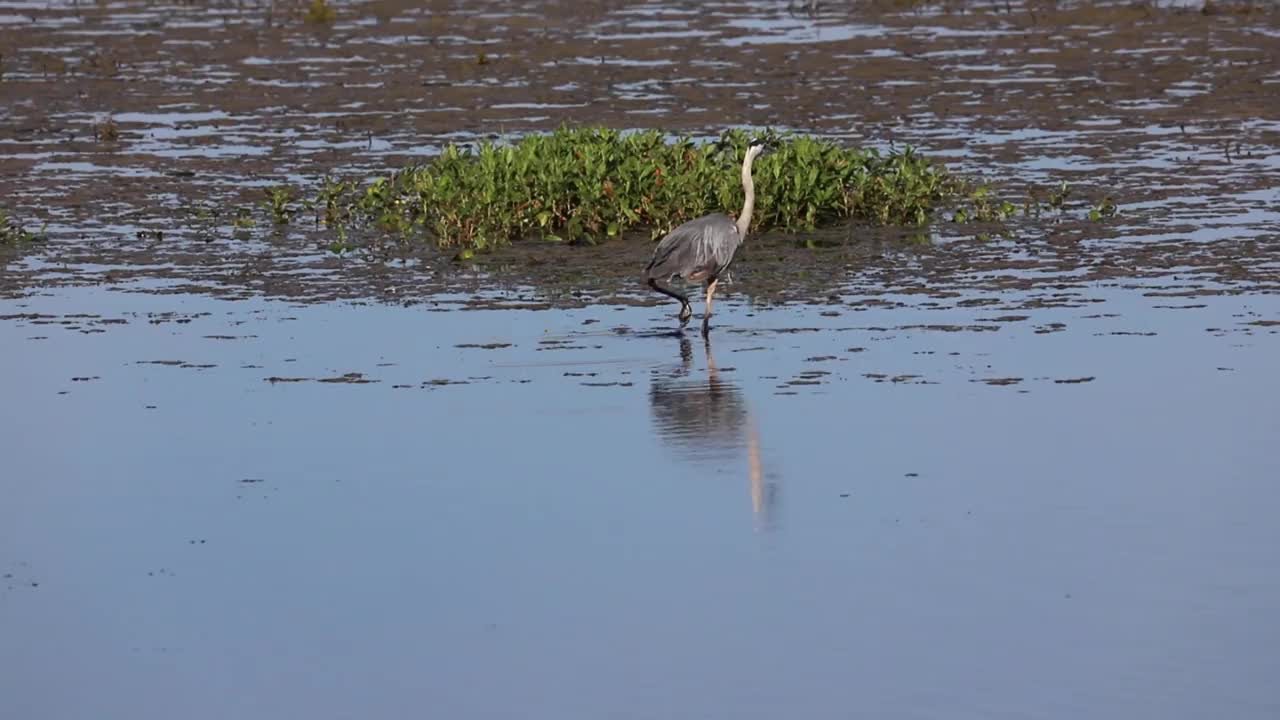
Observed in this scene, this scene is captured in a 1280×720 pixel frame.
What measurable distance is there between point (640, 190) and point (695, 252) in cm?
318

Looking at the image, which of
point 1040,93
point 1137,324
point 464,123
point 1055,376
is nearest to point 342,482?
point 1055,376

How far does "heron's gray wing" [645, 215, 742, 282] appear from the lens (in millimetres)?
15391

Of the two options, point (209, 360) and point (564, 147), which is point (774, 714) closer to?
point (209, 360)

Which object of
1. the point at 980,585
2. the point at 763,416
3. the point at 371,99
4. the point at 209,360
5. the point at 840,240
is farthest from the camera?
the point at 371,99

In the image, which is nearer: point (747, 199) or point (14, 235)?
point (747, 199)

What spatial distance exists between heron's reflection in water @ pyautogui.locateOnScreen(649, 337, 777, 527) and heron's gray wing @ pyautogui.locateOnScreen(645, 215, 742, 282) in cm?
110

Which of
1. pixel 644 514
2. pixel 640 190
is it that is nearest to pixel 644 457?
pixel 644 514

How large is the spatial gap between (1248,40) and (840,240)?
1565 centimetres

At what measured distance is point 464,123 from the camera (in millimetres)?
26406

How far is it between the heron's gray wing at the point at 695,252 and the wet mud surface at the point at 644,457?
16.1 inches

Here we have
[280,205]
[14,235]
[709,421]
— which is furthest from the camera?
[280,205]

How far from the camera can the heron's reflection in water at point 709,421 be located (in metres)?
11.3

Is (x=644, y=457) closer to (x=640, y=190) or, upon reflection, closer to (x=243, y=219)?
(x=640, y=190)

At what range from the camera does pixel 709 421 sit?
41.3 feet
